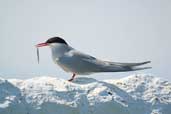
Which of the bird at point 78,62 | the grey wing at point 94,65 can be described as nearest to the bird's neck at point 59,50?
the bird at point 78,62

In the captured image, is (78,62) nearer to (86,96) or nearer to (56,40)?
(56,40)

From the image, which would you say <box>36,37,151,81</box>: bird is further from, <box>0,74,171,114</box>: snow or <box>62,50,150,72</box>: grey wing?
<box>0,74,171,114</box>: snow

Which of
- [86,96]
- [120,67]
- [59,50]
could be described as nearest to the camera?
[86,96]

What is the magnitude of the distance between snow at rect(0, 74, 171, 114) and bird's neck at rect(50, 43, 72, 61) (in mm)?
912

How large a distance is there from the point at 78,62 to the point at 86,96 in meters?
1.37

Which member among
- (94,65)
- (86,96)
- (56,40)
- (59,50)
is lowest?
(86,96)

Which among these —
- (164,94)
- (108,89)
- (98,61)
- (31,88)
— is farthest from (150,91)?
(31,88)

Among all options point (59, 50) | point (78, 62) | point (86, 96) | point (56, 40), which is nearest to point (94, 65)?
point (78, 62)

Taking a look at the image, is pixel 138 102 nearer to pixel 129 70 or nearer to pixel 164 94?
pixel 164 94

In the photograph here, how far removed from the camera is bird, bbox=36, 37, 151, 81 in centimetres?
737

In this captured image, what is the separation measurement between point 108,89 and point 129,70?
1.10 m

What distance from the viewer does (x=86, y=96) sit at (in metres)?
6.18

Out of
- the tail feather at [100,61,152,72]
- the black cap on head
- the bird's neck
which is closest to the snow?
the tail feather at [100,61,152,72]

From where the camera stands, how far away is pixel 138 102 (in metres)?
6.42
